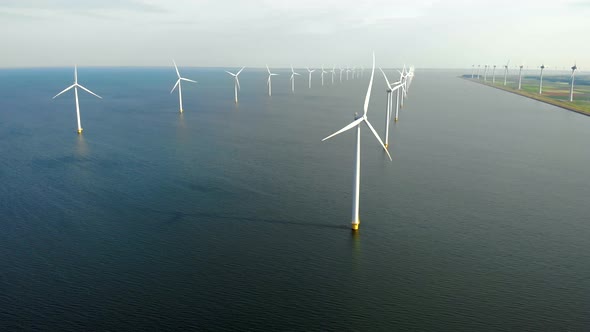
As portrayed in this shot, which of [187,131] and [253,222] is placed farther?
[187,131]

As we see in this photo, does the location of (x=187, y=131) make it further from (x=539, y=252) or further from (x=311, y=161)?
(x=539, y=252)

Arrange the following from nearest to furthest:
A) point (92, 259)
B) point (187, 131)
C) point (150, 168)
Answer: point (92, 259)
point (150, 168)
point (187, 131)

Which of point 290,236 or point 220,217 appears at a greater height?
point 220,217

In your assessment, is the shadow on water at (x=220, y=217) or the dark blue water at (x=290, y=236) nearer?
the dark blue water at (x=290, y=236)

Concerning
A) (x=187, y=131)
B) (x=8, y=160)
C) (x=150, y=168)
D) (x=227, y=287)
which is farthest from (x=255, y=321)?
(x=187, y=131)

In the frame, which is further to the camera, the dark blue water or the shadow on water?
the shadow on water

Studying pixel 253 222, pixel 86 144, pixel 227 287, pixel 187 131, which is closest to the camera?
pixel 227 287

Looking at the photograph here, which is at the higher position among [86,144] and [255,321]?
[86,144]

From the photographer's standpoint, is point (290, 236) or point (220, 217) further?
point (220, 217)
